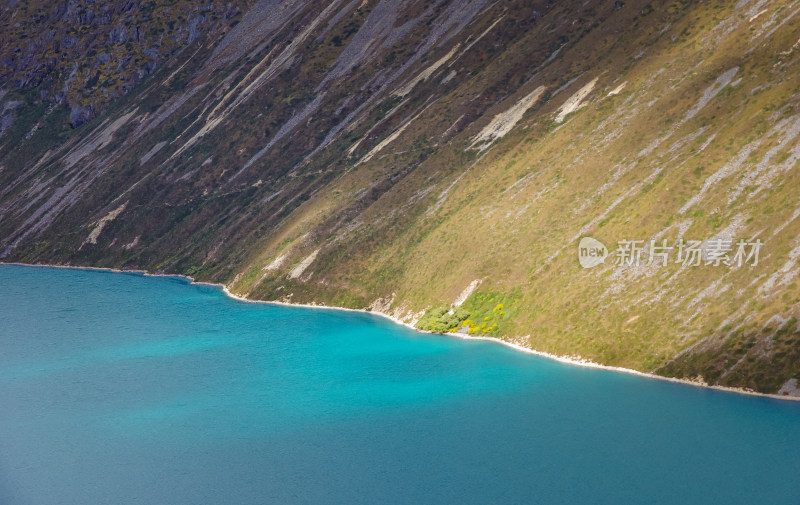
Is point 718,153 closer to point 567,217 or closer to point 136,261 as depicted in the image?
point 567,217

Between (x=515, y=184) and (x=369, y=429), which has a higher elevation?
(x=369, y=429)

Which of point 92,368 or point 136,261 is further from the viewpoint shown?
point 136,261

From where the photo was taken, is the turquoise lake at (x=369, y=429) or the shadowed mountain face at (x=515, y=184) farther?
the shadowed mountain face at (x=515, y=184)

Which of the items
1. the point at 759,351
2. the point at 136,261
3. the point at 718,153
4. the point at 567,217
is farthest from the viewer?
the point at 136,261

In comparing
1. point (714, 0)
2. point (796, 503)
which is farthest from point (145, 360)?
point (714, 0)

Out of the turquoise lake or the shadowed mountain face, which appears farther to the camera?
the shadowed mountain face
